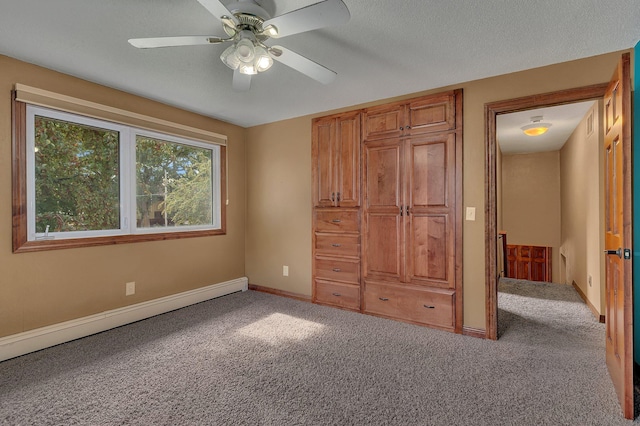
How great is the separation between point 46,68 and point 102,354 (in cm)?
235

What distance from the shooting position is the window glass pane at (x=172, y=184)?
3363 mm

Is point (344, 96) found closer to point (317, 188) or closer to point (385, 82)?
point (385, 82)

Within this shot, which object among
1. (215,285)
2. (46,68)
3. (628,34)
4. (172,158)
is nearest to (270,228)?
(215,285)

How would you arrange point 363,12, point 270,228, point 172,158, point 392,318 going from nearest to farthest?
point 363,12 < point 392,318 < point 172,158 < point 270,228

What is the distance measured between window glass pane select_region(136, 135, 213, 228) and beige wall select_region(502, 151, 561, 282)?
6051mm

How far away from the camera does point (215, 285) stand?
4031 mm

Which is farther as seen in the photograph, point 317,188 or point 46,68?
point 317,188

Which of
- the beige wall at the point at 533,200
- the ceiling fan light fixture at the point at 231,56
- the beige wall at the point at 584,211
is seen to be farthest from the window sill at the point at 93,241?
the beige wall at the point at 533,200

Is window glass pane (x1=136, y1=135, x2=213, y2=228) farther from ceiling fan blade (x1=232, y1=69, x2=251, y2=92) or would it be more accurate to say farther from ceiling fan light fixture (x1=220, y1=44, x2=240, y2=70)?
ceiling fan light fixture (x1=220, y1=44, x2=240, y2=70)

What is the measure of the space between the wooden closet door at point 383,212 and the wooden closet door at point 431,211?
3.9 inches

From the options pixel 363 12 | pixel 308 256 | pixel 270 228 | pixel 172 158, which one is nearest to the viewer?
pixel 363 12

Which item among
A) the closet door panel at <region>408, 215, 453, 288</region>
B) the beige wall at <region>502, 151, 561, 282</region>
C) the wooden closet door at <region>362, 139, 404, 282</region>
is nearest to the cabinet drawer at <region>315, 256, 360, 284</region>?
the wooden closet door at <region>362, 139, 404, 282</region>

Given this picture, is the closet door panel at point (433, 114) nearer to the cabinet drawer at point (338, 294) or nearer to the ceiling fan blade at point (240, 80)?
the ceiling fan blade at point (240, 80)

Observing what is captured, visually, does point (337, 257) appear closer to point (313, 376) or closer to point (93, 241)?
point (313, 376)
